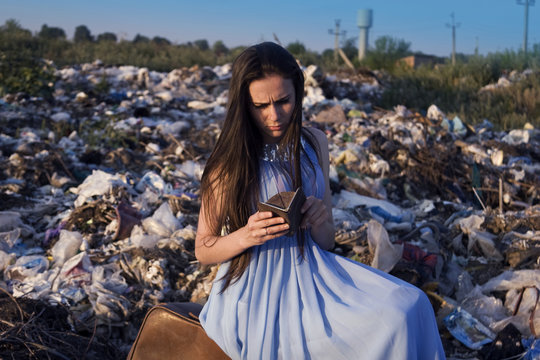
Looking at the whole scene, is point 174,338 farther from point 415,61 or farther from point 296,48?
point 415,61

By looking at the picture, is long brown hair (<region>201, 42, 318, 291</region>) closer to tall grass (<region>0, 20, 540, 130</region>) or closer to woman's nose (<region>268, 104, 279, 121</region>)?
woman's nose (<region>268, 104, 279, 121</region>)

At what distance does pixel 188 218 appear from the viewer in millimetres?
4301

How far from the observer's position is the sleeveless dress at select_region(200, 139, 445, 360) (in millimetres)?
1564

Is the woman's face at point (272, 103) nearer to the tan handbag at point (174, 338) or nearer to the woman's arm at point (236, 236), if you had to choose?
the woman's arm at point (236, 236)

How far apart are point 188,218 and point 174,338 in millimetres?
2453

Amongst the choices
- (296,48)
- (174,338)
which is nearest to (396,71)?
(296,48)

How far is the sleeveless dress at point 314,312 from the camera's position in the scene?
5.13 ft

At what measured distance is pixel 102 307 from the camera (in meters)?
3.12

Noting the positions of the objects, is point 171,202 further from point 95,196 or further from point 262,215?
point 262,215

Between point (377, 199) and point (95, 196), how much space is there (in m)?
2.64

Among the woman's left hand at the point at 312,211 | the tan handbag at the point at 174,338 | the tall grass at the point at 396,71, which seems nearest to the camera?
the woman's left hand at the point at 312,211

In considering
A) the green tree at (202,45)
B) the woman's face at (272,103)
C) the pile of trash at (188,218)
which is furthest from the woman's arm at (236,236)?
the green tree at (202,45)

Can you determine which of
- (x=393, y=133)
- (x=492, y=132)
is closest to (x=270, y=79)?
(x=393, y=133)

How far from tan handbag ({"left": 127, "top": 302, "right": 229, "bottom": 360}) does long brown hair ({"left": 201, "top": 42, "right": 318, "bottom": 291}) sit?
0.65 ft
